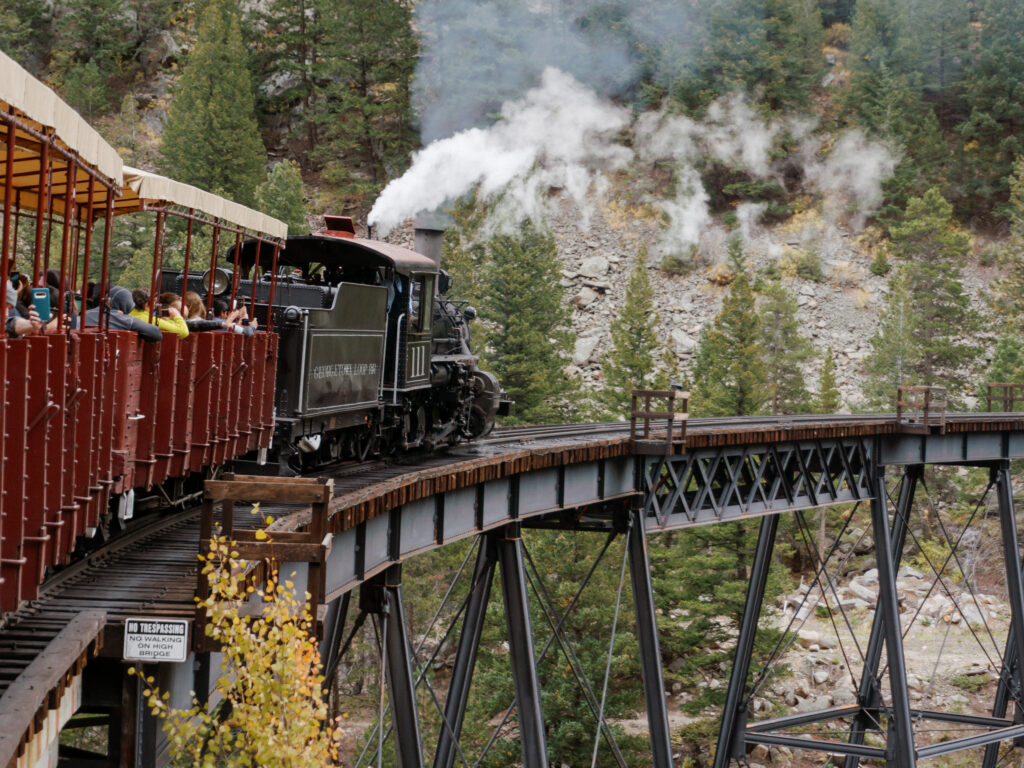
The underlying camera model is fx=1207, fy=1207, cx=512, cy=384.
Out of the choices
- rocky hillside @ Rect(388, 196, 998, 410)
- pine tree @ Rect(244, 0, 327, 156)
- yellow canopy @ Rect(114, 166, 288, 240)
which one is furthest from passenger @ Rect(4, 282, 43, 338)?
pine tree @ Rect(244, 0, 327, 156)

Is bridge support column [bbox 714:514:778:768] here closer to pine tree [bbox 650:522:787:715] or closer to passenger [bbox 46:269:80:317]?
pine tree [bbox 650:522:787:715]

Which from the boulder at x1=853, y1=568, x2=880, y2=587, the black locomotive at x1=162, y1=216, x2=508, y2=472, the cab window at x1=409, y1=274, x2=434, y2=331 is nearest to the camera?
the black locomotive at x1=162, y1=216, x2=508, y2=472

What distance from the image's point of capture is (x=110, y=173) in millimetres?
6918

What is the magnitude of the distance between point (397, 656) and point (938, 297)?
117ft

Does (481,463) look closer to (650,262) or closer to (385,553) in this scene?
(385,553)

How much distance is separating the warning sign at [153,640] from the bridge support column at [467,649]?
865 centimetres

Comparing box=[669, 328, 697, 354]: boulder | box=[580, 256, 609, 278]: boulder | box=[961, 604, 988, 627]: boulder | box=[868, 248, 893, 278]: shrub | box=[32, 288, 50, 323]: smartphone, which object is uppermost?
box=[868, 248, 893, 278]: shrub

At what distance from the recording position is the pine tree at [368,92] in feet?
187

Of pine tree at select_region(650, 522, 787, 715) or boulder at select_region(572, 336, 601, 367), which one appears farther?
boulder at select_region(572, 336, 601, 367)

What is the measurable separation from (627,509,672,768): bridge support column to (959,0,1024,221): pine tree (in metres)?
43.9

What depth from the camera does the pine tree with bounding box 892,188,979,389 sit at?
42.3m

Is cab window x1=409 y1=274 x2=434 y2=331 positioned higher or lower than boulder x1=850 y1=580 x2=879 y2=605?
higher

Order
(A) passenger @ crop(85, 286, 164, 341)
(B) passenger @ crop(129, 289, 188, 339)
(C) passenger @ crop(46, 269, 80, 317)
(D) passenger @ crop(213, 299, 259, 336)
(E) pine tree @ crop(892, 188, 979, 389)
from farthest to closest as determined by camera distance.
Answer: (E) pine tree @ crop(892, 188, 979, 389) < (D) passenger @ crop(213, 299, 259, 336) < (B) passenger @ crop(129, 289, 188, 339) < (A) passenger @ crop(85, 286, 164, 341) < (C) passenger @ crop(46, 269, 80, 317)

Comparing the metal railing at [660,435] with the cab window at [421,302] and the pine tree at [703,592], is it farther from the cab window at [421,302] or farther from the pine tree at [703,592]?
the pine tree at [703,592]
